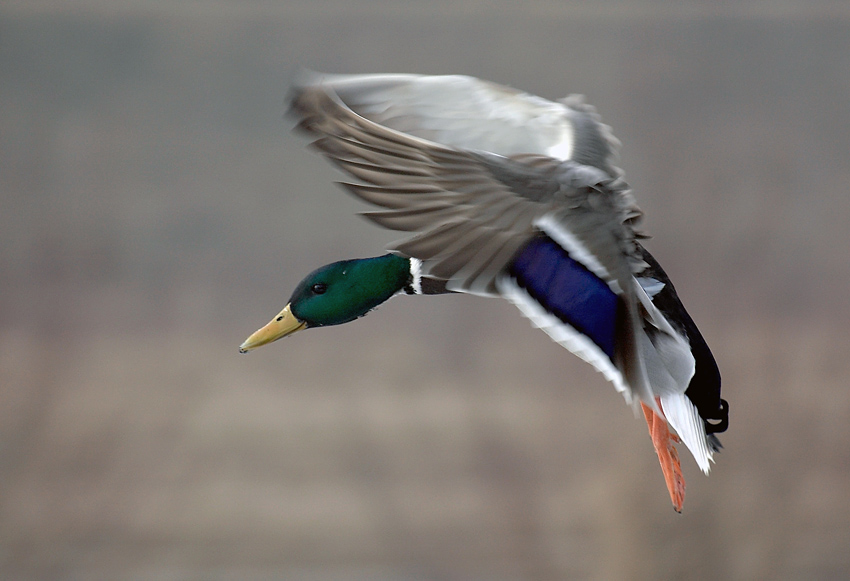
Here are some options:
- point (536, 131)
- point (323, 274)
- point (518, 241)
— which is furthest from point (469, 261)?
point (536, 131)

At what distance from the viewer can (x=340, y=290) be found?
51 centimetres

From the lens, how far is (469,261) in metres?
0.39

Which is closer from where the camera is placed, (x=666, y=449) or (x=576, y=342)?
(x=576, y=342)

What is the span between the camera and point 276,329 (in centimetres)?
50

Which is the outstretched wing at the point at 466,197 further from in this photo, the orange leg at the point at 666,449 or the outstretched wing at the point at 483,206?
the orange leg at the point at 666,449

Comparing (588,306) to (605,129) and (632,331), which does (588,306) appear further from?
(605,129)

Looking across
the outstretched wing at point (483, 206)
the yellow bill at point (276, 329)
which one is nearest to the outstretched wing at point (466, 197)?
the outstretched wing at point (483, 206)

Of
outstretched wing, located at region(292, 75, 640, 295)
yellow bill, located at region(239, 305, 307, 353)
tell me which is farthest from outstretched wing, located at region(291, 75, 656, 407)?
yellow bill, located at region(239, 305, 307, 353)

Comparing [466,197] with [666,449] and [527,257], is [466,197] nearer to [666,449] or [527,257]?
[527,257]

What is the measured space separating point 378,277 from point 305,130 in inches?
5.1

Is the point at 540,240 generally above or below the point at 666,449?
above

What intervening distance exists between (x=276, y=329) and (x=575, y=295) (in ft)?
0.58

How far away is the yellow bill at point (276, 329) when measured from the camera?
19.5 inches

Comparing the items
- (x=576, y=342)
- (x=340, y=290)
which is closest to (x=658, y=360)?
(x=576, y=342)
